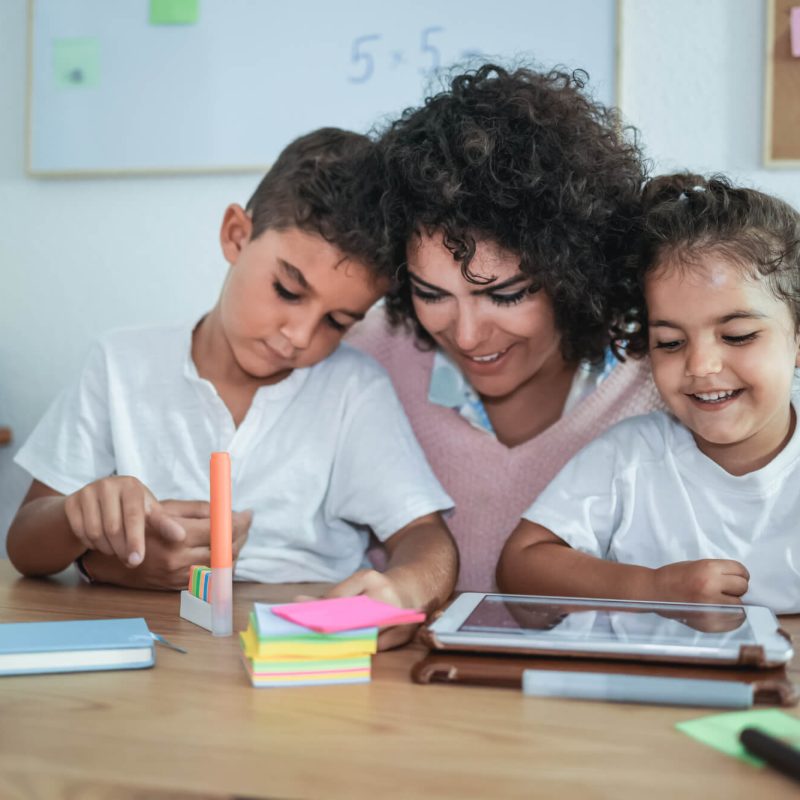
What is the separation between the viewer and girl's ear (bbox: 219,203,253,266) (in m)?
1.32

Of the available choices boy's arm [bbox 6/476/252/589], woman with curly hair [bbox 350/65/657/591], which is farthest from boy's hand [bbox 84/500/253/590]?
woman with curly hair [bbox 350/65/657/591]

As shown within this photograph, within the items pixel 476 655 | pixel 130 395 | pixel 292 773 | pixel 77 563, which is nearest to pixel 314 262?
pixel 130 395

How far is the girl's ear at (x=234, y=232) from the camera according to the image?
4.34 ft

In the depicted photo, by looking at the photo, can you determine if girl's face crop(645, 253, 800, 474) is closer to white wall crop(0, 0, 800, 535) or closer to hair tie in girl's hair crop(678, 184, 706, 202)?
hair tie in girl's hair crop(678, 184, 706, 202)

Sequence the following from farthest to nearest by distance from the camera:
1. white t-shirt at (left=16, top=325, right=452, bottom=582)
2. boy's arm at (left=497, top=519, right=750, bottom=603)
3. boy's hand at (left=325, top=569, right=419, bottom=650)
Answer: white t-shirt at (left=16, top=325, right=452, bottom=582) < boy's arm at (left=497, top=519, right=750, bottom=603) < boy's hand at (left=325, top=569, right=419, bottom=650)

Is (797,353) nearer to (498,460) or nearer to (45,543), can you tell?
(498,460)

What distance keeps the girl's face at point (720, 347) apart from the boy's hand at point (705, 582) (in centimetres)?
22

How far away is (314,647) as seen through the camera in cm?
67

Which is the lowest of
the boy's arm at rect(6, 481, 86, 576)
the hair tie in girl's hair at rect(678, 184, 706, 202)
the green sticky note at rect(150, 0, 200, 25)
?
the boy's arm at rect(6, 481, 86, 576)

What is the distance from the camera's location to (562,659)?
688mm

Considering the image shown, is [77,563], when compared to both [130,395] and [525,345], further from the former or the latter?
[525,345]

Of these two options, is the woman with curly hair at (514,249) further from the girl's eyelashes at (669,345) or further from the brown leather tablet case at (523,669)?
the brown leather tablet case at (523,669)

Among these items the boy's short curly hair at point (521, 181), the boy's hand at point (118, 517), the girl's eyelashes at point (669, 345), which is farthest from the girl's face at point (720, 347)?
the boy's hand at point (118, 517)

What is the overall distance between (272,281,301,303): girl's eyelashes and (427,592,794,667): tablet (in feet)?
1.75
